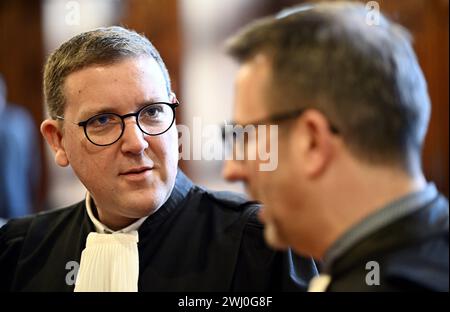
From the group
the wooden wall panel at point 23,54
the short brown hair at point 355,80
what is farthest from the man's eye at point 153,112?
the wooden wall panel at point 23,54

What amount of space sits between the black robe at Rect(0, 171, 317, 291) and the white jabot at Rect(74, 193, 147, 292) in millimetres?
29

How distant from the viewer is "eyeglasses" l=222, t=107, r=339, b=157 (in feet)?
4.36

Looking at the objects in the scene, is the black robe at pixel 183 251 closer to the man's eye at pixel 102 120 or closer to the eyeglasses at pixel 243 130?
the man's eye at pixel 102 120

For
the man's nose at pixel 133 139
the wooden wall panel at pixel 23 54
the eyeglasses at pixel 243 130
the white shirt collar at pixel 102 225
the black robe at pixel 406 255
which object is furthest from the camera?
the wooden wall panel at pixel 23 54

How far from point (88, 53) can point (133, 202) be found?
0.49 metres

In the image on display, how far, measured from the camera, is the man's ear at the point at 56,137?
2.11 metres

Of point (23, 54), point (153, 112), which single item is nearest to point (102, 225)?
point (153, 112)

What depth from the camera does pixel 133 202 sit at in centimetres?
192

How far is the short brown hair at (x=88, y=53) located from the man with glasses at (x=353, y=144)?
Answer: 2.34 feet

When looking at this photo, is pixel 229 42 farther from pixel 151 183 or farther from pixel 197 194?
pixel 197 194

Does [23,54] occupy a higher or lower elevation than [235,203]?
higher

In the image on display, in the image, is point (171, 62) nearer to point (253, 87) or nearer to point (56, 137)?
point (56, 137)

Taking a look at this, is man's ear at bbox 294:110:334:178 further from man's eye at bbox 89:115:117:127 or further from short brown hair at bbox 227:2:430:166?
man's eye at bbox 89:115:117:127

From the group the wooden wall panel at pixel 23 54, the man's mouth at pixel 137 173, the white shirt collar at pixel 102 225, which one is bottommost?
the white shirt collar at pixel 102 225
